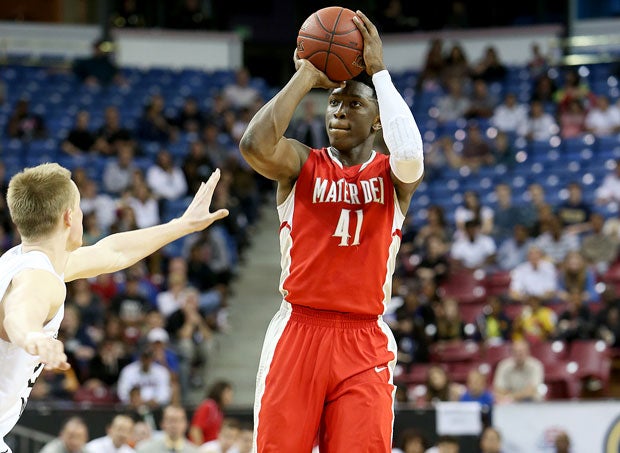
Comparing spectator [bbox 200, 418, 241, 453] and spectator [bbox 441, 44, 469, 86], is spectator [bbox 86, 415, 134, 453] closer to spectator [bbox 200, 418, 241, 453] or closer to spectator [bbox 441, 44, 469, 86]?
spectator [bbox 200, 418, 241, 453]

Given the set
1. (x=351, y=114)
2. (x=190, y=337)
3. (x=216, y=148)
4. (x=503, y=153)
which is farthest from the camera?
(x=216, y=148)

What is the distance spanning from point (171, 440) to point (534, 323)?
4797 millimetres

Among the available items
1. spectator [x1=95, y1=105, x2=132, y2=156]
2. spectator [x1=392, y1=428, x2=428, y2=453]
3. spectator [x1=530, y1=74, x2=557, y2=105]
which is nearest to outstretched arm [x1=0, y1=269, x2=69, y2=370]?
spectator [x1=392, y1=428, x2=428, y2=453]

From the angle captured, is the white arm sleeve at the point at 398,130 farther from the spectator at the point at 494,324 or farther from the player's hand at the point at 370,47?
the spectator at the point at 494,324

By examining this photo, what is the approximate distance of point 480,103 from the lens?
1842cm

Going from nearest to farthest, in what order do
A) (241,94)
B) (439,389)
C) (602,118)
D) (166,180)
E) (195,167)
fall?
(439,389)
(166,180)
(195,167)
(602,118)
(241,94)

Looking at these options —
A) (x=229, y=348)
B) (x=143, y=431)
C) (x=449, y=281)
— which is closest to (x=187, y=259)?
(x=229, y=348)

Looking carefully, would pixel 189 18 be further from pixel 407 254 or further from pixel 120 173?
pixel 407 254

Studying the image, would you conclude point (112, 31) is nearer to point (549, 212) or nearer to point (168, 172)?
point (168, 172)

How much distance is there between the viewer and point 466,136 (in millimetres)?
17594

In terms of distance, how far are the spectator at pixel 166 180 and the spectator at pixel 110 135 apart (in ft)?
3.55

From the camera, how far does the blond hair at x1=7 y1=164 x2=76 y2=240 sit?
Result: 14.0 ft

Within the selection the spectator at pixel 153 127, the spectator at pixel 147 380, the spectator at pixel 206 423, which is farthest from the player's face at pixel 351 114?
the spectator at pixel 153 127

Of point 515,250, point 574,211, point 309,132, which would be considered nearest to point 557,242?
point 515,250
